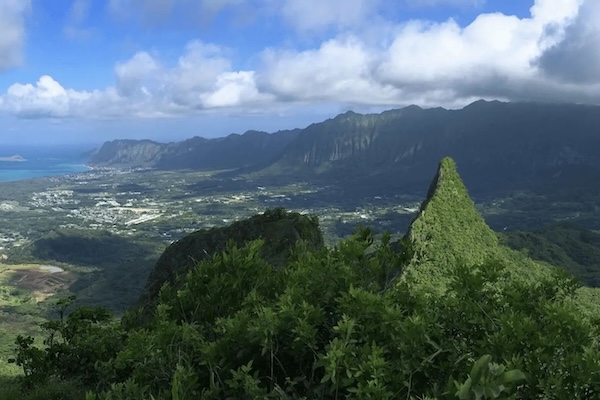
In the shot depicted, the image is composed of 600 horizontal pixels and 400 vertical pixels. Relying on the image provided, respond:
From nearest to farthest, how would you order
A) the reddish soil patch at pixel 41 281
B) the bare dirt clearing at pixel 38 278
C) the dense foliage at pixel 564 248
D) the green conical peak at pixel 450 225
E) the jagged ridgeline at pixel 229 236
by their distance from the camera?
the jagged ridgeline at pixel 229 236
the green conical peak at pixel 450 225
the dense foliage at pixel 564 248
the bare dirt clearing at pixel 38 278
the reddish soil patch at pixel 41 281

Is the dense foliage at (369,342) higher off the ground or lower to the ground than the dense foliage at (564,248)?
higher

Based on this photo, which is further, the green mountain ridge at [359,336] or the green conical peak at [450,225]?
the green conical peak at [450,225]

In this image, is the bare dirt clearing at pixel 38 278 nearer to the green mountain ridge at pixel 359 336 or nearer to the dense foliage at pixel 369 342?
the green mountain ridge at pixel 359 336

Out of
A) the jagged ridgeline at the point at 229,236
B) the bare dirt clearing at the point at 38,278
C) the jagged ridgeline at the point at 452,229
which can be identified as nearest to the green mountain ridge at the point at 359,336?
the jagged ridgeline at the point at 229,236

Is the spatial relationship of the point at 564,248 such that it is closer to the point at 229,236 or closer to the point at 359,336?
the point at 229,236

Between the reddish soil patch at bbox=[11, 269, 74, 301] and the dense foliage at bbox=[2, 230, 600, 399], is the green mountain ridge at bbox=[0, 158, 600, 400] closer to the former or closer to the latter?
the dense foliage at bbox=[2, 230, 600, 399]

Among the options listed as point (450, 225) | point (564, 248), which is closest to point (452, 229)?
point (450, 225)

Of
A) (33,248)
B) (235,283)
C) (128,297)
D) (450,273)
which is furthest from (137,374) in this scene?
(33,248)

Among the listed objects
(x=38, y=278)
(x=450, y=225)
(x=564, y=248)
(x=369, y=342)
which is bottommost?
(x=38, y=278)

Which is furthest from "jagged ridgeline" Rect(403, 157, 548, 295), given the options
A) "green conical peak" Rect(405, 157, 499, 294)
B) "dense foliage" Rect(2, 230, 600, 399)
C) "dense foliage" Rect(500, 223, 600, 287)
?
"dense foliage" Rect(2, 230, 600, 399)

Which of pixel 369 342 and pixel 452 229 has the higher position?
pixel 369 342
